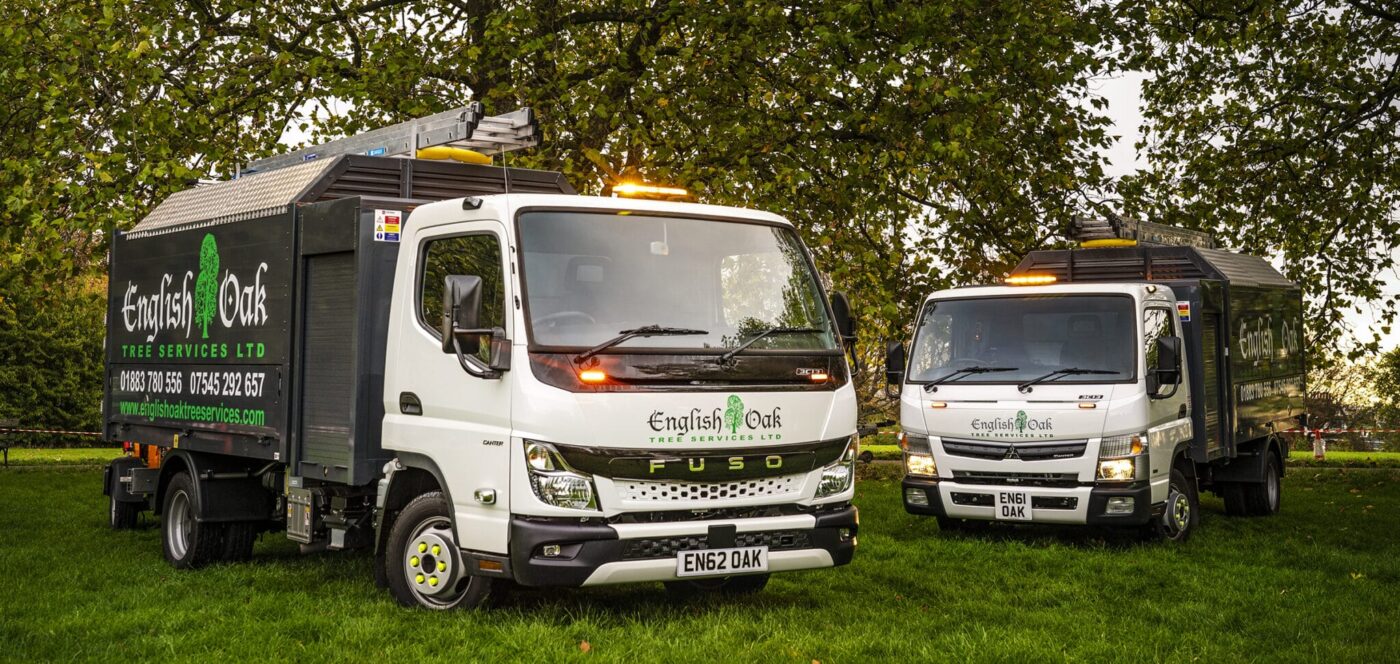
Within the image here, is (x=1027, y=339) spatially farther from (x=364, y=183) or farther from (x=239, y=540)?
(x=239, y=540)

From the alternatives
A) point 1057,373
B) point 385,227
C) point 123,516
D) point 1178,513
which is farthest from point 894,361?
point 123,516

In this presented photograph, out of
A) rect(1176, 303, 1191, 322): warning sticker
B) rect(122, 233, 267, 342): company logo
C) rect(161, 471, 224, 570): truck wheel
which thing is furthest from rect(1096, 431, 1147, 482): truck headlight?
rect(161, 471, 224, 570): truck wheel

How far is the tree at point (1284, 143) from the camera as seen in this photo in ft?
64.3

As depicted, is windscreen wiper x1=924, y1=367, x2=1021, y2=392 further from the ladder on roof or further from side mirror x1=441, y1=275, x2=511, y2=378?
side mirror x1=441, y1=275, x2=511, y2=378

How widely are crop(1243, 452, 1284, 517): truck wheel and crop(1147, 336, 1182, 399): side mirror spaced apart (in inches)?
156

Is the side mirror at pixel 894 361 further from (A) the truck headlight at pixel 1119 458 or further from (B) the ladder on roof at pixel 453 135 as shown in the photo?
(B) the ladder on roof at pixel 453 135

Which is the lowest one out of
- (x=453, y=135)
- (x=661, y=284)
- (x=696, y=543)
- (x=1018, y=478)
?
(x=696, y=543)

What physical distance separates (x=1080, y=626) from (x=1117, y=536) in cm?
461

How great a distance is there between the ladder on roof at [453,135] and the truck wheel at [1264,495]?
30.0 ft

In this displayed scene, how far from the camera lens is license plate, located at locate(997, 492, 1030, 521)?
1170cm

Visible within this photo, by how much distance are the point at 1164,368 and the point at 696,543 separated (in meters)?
5.54

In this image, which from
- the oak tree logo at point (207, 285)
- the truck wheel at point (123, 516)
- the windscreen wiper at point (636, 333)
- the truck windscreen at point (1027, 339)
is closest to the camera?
the windscreen wiper at point (636, 333)

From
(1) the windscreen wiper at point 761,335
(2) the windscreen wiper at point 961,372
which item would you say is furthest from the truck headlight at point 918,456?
(1) the windscreen wiper at point 761,335

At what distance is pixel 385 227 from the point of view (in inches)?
340
